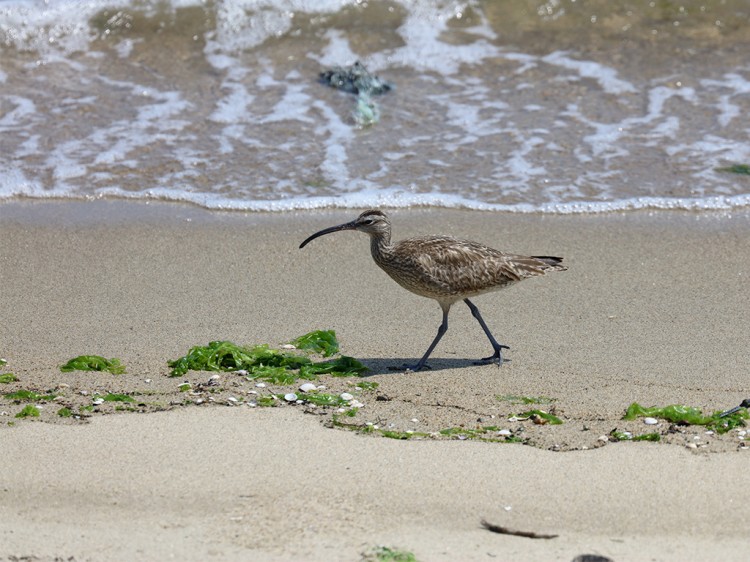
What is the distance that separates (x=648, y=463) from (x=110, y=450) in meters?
2.48

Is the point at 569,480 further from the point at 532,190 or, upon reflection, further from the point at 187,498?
the point at 532,190

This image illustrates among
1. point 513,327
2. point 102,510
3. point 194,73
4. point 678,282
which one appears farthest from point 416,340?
point 194,73

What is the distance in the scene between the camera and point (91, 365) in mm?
6422

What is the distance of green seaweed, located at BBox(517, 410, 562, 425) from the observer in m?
5.64

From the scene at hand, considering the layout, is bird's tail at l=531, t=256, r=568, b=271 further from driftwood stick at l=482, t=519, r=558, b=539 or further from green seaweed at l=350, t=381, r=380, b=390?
driftwood stick at l=482, t=519, r=558, b=539

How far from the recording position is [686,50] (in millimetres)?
12570

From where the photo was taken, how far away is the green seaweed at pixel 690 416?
217 inches

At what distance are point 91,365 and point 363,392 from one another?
5.33 ft

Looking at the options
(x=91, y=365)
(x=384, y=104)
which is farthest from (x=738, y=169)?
(x=91, y=365)

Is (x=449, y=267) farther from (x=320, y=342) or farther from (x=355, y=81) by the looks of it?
(x=355, y=81)

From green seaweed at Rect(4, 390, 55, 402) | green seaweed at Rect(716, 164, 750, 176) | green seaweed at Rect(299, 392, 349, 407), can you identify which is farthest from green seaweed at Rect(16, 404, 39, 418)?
green seaweed at Rect(716, 164, 750, 176)

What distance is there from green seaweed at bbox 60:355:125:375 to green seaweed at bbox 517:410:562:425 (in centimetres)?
236

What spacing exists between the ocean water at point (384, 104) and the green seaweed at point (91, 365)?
9.76ft

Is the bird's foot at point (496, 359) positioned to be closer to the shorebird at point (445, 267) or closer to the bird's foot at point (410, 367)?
the shorebird at point (445, 267)
